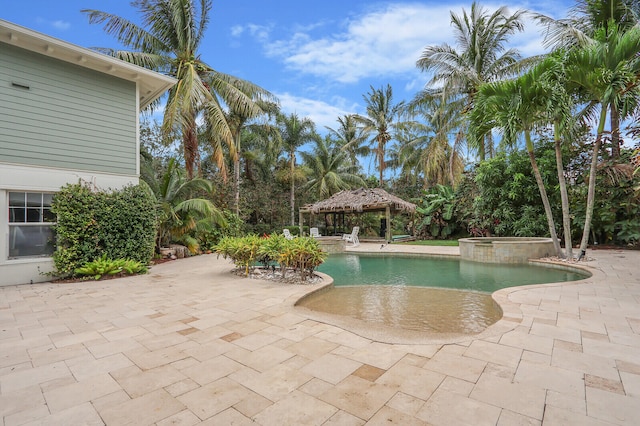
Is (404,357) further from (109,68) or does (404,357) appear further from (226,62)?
(226,62)

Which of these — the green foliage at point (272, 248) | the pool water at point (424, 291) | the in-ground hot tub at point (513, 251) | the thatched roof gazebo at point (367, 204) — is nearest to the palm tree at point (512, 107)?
the in-ground hot tub at point (513, 251)

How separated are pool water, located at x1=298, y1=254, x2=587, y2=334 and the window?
6378mm

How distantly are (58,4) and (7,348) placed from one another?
38.2 ft

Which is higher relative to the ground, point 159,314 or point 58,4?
point 58,4

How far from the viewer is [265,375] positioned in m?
2.56

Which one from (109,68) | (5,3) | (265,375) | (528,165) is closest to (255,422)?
(265,375)

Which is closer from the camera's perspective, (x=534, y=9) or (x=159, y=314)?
(x=159, y=314)

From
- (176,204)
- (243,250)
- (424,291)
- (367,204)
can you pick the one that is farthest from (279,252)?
(367,204)

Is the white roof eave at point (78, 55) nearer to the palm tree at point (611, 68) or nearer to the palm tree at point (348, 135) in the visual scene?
the palm tree at point (611, 68)

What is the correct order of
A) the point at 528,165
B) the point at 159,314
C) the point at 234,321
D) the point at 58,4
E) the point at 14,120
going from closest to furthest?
the point at 234,321, the point at 159,314, the point at 14,120, the point at 58,4, the point at 528,165

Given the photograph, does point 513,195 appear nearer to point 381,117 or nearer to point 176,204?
point 381,117

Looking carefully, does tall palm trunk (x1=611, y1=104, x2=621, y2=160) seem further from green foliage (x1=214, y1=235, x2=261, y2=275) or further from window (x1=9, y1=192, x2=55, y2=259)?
window (x1=9, y1=192, x2=55, y2=259)

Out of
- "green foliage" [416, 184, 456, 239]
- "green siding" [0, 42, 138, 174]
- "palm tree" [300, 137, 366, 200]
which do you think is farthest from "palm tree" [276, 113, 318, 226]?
"green siding" [0, 42, 138, 174]

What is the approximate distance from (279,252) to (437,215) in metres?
13.9
